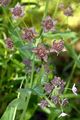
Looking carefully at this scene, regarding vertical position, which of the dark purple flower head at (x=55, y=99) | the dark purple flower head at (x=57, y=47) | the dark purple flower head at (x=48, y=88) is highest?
the dark purple flower head at (x=57, y=47)

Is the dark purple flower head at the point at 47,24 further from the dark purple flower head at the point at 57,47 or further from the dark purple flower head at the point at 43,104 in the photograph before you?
the dark purple flower head at the point at 43,104

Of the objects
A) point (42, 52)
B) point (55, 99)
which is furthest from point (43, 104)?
point (42, 52)

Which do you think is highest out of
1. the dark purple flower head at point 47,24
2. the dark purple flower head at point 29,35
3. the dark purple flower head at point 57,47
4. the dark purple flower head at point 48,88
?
the dark purple flower head at point 47,24

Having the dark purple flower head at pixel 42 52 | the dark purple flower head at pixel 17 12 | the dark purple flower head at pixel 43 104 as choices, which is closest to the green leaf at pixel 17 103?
the dark purple flower head at pixel 43 104

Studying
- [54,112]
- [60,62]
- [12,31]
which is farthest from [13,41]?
[60,62]

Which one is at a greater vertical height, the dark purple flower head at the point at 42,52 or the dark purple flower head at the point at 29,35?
the dark purple flower head at the point at 29,35

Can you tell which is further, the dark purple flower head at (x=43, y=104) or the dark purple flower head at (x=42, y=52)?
the dark purple flower head at (x=43, y=104)

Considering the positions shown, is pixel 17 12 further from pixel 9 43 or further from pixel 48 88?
pixel 48 88

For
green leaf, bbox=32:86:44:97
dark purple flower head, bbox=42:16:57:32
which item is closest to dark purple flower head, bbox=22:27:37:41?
dark purple flower head, bbox=42:16:57:32

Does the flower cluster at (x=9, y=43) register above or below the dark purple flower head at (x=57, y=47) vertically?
below

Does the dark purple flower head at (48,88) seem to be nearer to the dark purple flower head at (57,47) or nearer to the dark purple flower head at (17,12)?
the dark purple flower head at (57,47)

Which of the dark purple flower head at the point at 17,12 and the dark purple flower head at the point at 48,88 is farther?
the dark purple flower head at the point at 17,12

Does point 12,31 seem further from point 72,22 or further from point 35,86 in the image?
point 72,22

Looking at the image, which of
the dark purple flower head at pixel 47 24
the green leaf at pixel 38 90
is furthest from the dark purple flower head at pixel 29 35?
the green leaf at pixel 38 90
